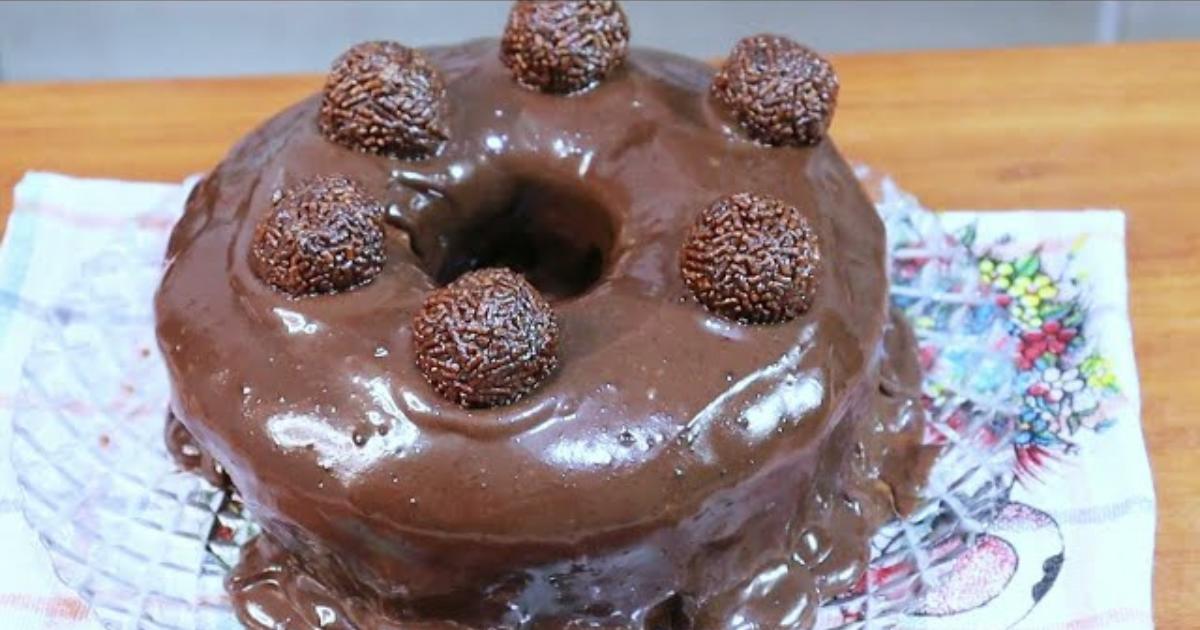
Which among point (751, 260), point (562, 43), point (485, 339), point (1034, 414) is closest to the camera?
point (485, 339)

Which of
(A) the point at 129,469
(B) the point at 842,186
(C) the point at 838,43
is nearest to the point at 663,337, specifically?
(B) the point at 842,186

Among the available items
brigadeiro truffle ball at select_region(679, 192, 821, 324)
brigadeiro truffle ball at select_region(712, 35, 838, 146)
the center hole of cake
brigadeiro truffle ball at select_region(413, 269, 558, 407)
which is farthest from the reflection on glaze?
brigadeiro truffle ball at select_region(712, 35, 838, 146)

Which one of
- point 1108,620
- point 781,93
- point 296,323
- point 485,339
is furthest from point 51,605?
point 1108,620

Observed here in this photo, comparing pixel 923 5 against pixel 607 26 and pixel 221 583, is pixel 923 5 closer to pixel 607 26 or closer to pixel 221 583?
pixel 607 26

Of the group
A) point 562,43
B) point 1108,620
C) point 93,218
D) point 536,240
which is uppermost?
point 562,43

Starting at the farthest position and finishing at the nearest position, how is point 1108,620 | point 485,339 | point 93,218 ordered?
point 93,218
point 1108,620
point 485,339

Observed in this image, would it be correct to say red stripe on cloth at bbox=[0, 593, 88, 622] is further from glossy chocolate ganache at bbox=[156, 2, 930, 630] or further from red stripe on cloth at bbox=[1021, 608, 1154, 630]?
red stripe on cloth at bbox=[1021, 608, 1154, 630]

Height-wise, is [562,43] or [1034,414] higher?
[562,43]

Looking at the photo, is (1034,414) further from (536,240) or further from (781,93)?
(536,240)
